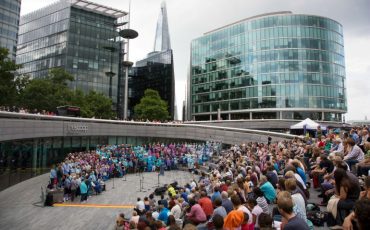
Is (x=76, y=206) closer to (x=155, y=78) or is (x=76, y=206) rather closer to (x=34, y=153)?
(x=34, y=153)

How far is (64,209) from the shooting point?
61.8 feet

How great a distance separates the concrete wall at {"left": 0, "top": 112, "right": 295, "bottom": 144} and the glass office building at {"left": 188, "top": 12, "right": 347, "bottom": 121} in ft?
97.7

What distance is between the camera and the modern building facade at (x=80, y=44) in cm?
7862

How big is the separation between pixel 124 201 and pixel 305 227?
17955mm

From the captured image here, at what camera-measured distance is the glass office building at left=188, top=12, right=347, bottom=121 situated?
69625 millimetres

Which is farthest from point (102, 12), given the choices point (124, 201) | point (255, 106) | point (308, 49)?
point (124, 201)

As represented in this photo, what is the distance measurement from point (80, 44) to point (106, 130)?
4709cm

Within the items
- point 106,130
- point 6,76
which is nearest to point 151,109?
point 106,130

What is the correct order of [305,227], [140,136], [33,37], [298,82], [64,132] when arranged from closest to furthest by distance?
[305,227], [64,132], [140,136], [298,82], [33,37]

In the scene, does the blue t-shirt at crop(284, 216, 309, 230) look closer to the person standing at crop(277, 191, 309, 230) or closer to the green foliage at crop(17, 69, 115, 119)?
the person standing at crop(277, 191, 309, 230)

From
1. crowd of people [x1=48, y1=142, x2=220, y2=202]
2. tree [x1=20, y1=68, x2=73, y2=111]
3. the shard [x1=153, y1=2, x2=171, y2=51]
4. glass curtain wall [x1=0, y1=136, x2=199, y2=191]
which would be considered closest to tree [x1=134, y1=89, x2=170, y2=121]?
tree [x1=20, y1=68, x2=73, y2=111]

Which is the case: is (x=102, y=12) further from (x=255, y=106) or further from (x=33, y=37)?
(x=255, y=106)

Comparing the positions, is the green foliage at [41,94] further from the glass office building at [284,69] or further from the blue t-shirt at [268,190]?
the blue t-shirt at [268,190]

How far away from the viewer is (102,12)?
8331cm
